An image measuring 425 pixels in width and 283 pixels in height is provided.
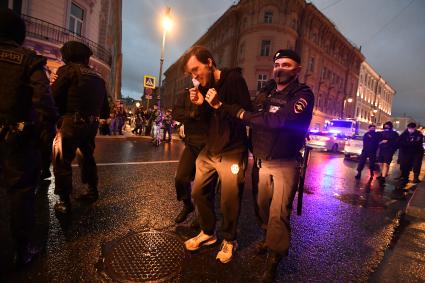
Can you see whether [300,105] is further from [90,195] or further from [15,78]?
[90,195]

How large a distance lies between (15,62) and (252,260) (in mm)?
2653

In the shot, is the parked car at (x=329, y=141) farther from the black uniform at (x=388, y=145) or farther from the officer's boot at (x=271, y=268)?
the officer's boot at (x=271, y=268)

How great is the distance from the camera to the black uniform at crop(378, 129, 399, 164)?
25.1 ft

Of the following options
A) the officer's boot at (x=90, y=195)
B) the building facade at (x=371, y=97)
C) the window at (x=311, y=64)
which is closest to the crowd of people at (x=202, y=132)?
the officer's boot at (x=90, y=195)

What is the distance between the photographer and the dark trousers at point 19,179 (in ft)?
6.50

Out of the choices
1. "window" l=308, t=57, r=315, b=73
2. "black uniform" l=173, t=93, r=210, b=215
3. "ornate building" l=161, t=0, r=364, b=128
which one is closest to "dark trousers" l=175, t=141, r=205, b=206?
"black uniform" l=173, t=93, r=210, b=215

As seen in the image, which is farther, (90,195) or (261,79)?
(261,79)

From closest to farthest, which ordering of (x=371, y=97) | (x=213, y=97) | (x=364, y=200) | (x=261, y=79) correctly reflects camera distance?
(x=213, y=97), (x=364, y=200), (x=261, y=79), (x=371, y=97)

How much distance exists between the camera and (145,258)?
228 cm

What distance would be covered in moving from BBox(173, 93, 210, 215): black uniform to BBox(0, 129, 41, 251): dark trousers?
4.50 ft

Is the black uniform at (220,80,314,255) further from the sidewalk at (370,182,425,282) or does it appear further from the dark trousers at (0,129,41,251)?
the dark trousers at (0,129,41,251)

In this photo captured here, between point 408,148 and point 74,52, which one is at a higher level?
point 74,52

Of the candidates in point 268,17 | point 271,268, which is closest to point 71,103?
point 271,268

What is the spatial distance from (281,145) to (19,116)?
2209mm
